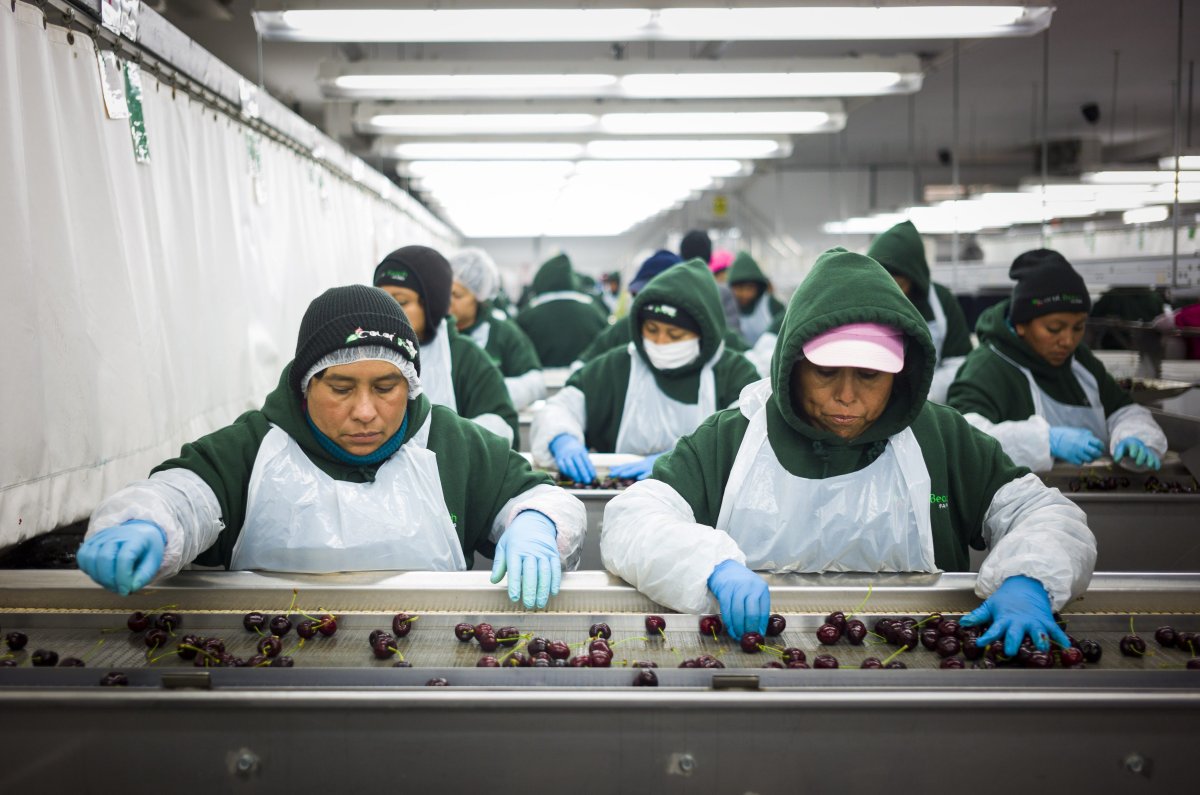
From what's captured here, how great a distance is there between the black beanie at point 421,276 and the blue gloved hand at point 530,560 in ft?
7.17

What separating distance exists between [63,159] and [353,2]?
192 cm

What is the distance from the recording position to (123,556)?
179 cm

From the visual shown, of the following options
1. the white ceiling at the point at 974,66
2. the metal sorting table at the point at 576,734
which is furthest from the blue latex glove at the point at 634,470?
the white ceiling at the point at 974,66

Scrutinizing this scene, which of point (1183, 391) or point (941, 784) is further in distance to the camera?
point (1183, 391)

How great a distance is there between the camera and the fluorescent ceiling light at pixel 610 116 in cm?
584

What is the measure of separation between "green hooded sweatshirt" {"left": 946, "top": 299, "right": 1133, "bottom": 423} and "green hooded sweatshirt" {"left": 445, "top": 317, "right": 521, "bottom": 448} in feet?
7.15

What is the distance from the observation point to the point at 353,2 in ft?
13.8

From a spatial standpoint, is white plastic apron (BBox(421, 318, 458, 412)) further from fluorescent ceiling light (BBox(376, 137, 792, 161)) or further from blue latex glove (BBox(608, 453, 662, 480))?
fluorescent ceiling light (BBox(376, 137, 792, 161))

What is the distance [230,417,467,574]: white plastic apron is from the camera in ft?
7.30

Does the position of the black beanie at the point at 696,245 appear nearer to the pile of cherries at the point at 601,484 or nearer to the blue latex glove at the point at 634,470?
the blue latex glove at the point at 634,470

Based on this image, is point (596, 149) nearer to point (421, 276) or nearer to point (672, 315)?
point (421, 276)

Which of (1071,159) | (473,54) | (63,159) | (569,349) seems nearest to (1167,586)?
(63,159)

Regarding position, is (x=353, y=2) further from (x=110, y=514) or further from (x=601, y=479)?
(x=110, y=514)

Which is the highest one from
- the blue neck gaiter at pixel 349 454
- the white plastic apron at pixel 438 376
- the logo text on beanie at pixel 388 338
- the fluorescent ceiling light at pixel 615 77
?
the fluorescent ceiling light at pixel 615 77
